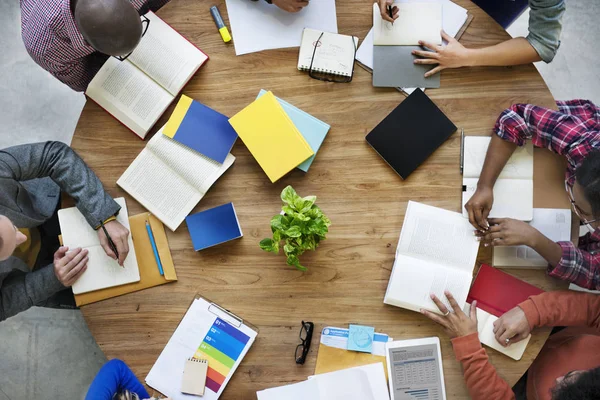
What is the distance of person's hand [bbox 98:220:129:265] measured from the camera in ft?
4.93

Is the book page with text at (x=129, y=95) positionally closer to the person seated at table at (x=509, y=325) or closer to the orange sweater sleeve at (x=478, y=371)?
the person seated at table at (x=509, y=325)

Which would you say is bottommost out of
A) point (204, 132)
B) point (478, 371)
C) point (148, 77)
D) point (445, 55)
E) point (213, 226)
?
point (478, 371)

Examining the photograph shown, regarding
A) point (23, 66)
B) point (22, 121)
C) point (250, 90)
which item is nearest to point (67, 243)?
point (250, 90)

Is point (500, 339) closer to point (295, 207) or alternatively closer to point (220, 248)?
point (295, 207)

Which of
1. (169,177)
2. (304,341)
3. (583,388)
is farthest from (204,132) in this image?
(583,388)

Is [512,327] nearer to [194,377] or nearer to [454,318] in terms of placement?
[454,318]

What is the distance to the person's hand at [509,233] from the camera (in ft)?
4.73

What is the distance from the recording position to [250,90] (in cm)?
156

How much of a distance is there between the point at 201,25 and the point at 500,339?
1.26 meters

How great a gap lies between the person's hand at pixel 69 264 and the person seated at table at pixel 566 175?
1126 mm

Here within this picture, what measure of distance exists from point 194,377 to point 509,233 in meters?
0.97

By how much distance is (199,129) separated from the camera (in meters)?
1.53

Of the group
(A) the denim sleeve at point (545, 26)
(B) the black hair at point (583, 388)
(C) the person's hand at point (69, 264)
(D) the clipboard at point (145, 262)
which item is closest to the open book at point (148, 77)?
(D) the clipboard at point (145, 262)

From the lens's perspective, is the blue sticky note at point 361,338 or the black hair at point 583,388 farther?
the blue sticky note at point 361,338
